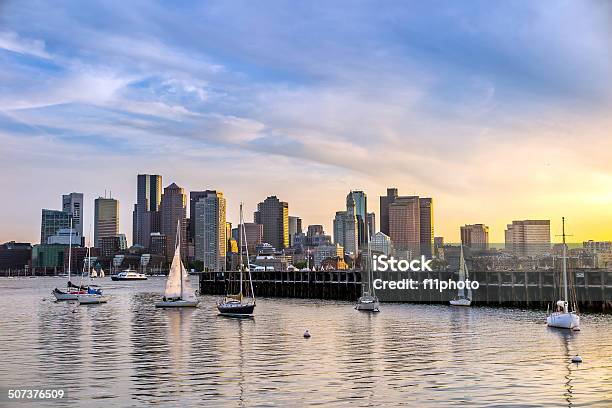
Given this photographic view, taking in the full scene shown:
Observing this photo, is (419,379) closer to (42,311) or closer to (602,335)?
(602,335)

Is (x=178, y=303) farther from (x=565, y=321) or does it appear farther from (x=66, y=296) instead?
(x=565, y=321)

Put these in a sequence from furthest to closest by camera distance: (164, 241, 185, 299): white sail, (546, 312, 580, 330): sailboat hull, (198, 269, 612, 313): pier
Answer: (164, 241, 185, 299): white sail
(198, 269, 612, 313): pier
(546, 312, 580, 330): sailboat hull

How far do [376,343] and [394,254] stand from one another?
95.4 m

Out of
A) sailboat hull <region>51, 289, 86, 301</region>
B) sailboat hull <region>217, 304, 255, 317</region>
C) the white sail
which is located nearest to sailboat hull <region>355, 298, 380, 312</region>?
sailboat hull <region>217, 304, 255, 317</region>

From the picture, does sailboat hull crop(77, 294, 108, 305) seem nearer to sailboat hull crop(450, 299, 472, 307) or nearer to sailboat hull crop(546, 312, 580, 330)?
sailboat hull crop(450, 299, 472, 307)

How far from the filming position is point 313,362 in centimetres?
5153

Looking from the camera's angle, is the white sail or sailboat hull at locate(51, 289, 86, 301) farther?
sailboat hull at locate(51, 289, 86, 301)

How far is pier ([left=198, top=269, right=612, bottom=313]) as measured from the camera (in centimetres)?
10881

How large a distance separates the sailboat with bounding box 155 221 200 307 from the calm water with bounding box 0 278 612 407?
91.6ft

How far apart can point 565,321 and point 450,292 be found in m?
61.5

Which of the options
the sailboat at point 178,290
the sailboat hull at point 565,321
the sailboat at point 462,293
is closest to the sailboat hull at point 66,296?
the sailboat at point 178,290

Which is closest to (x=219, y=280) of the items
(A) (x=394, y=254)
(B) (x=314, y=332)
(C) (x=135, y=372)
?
(A) (x=394, y=254)

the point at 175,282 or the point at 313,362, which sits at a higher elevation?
the point at 175,282

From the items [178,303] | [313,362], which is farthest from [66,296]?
[313,362]
